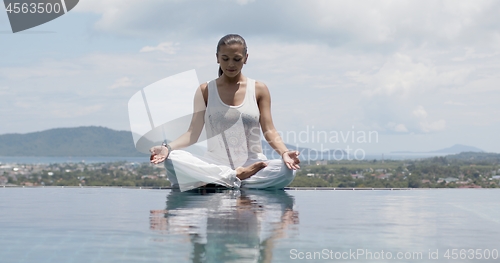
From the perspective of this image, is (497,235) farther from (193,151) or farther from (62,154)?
(62,154)

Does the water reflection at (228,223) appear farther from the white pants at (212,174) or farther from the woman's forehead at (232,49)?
the woman's forehead at (232,49)

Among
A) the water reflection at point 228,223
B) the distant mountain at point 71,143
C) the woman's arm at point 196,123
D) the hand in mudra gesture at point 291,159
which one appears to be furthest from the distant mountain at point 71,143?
the water reflection at point 228,223

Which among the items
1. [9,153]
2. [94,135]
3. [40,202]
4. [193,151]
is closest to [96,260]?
[40,202]

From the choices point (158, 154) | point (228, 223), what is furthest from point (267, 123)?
point (228, 223)

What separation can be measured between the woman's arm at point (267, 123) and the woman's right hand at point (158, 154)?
1028 millimetres

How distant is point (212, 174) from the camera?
225 inches

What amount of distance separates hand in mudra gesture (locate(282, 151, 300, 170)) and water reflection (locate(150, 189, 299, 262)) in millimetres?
448

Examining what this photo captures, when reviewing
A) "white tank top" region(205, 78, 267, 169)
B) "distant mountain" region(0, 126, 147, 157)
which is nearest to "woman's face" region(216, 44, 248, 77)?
"white tank top" region(205, 78, 267, 169)

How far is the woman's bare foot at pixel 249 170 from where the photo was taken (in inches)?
231

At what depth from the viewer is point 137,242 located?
9.12 ft

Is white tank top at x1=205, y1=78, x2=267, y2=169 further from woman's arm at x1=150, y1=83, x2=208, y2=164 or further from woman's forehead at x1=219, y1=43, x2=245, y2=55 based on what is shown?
woman's forehead at x1=219, y1=43, x2=245, y2=55

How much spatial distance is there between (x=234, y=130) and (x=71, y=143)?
101 m

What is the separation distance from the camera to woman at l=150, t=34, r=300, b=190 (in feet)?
18.8

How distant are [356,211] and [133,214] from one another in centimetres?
153
